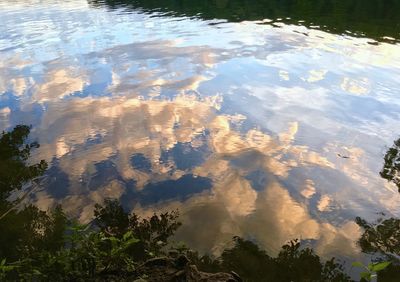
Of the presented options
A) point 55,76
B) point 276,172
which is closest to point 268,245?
point 276,172

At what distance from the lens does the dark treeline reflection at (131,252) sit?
7.21m

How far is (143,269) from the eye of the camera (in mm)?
7305

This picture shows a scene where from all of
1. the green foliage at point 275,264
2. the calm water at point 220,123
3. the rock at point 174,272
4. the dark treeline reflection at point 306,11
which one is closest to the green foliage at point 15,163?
the calm water at point 220,123

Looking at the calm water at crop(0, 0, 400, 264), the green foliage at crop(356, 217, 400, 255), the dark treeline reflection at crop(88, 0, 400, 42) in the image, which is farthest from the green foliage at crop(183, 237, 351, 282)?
the dark treeline reflection at crop(88, 0, 400, 42)

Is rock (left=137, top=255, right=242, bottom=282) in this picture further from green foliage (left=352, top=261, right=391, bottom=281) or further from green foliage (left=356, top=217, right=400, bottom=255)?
green foliage (left=356, top=217, right=400, bottom=255)

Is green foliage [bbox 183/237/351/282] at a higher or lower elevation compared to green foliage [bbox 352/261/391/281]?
lower


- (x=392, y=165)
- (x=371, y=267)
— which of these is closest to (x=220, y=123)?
(x=392, y=165)

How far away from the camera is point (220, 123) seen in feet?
56.2

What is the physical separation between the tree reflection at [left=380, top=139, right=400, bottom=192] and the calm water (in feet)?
1.21

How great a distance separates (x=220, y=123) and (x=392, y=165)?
711 centimetres

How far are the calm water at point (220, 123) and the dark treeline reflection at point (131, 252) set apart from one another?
427 mm

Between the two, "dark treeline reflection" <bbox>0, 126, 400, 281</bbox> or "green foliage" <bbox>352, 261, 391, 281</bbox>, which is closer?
"green foliage" <bbox>352, 261, 391, 281</bbox>

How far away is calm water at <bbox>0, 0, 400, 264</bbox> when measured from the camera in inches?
452

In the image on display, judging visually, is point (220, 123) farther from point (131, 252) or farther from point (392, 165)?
point (131, 252)
